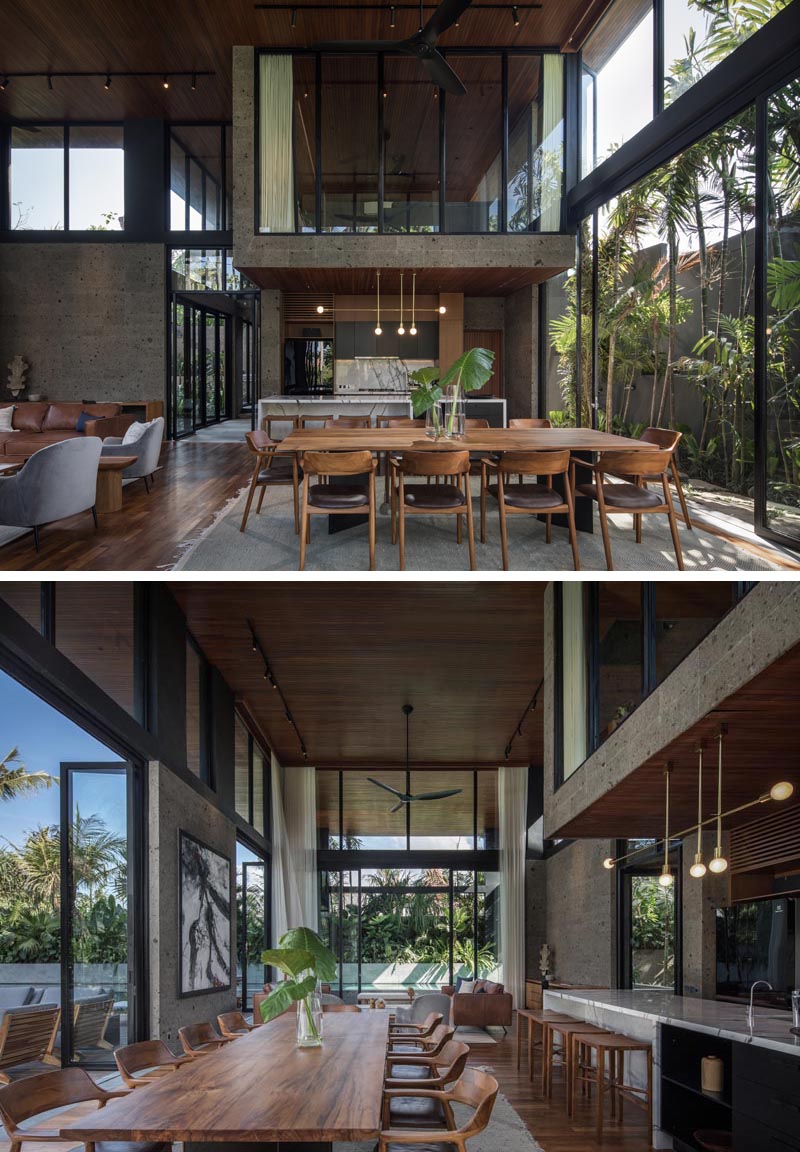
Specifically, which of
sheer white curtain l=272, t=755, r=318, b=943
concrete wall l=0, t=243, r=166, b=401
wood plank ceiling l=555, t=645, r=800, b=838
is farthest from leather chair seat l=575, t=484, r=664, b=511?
concrete wall l=0, t=243, r=166, b=401

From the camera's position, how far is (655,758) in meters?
5.50

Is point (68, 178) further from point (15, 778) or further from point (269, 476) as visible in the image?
point (15, 778)

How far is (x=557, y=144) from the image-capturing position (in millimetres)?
11633

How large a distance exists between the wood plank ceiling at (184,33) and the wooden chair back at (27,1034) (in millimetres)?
9685

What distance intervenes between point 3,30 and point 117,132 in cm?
470

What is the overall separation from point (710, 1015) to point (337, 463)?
167 inches

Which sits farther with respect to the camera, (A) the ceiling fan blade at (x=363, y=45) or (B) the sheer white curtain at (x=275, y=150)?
(B) the sheer white curtain at (x=275, y=150)

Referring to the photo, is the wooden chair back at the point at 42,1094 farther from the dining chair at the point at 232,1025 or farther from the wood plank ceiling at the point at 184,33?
the wood plank ceiling at the point at 184,33

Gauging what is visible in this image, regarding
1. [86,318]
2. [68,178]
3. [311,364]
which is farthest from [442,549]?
[68,178]

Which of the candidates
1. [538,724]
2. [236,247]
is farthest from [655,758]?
[236,247]

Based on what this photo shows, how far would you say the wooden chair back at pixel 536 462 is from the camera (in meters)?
6.01

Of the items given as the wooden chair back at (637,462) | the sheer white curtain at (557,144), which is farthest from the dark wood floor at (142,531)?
the sheer white curtain at (557,144)

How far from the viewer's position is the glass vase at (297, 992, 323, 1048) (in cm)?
518

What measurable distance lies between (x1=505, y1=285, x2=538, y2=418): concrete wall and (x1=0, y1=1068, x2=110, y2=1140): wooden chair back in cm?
1120
